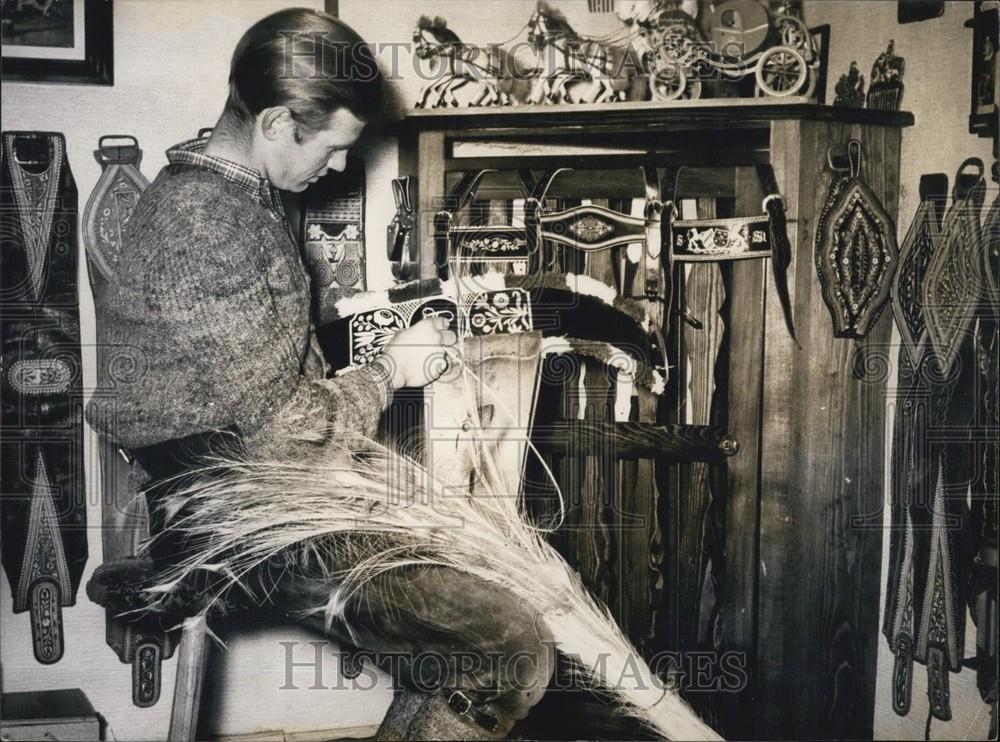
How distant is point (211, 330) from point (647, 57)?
4.15ft

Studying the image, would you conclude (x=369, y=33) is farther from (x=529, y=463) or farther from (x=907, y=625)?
(x=907, y=625)

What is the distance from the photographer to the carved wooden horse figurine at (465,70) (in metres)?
2.40

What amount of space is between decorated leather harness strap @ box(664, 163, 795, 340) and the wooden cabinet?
0.9 inches

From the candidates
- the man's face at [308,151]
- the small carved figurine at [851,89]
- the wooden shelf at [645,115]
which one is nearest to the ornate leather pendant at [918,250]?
the small carved figurine at [851,89]

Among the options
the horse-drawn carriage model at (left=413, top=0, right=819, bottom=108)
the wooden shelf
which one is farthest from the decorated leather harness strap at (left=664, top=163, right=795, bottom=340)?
the horse-drawn carriage model at (left=413, top=0, right=819, bottom=108)

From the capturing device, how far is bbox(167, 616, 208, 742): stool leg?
2.37m

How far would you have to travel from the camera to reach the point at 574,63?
2.45m

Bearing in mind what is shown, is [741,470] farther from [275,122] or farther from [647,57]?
[275,122]

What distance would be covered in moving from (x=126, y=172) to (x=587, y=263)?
114 cm

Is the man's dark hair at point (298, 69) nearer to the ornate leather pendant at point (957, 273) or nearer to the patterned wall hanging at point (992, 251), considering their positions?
the ornate leather pendant at point (957, 273)

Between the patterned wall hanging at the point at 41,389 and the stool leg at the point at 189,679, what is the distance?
303mm

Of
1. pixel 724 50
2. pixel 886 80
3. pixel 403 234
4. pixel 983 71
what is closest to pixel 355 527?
pixel 403 234

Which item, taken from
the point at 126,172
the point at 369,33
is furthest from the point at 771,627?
the point at 126,172

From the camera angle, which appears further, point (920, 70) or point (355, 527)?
point (920, 70)
